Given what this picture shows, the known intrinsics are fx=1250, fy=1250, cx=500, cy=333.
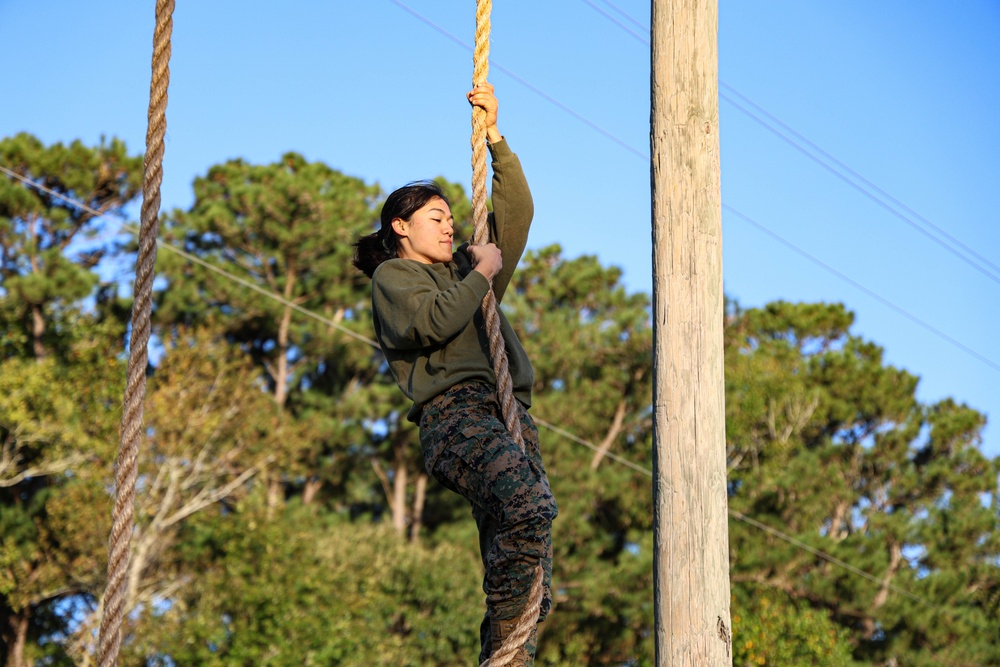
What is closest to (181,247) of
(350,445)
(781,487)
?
(350,445)

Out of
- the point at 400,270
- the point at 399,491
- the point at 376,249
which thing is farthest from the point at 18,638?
the point at 400,270

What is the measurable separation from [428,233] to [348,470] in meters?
17.5

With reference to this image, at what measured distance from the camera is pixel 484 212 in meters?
2.92

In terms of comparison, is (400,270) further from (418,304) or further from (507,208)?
(507,208)

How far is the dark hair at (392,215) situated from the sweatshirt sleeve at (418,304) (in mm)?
177

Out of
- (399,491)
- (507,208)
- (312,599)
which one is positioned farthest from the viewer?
(399,491)

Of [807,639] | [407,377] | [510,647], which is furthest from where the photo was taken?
[807,639]

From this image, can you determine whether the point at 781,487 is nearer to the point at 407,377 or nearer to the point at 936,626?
the point at 936,626

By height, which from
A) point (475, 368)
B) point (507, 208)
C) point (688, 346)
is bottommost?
point (475, 368)

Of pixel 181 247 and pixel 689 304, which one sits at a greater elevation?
pixel 181 247

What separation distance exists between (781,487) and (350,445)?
6.92m

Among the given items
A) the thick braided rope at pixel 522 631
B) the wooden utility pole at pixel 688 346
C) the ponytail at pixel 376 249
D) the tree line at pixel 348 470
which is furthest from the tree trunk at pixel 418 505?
the thick braided rope at pixel 522 631

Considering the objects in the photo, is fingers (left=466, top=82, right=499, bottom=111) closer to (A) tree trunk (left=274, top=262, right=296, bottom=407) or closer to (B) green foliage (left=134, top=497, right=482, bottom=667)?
(B) green foliage (left=134, top=497, right=482, bottom=667)

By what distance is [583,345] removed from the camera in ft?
67.7
